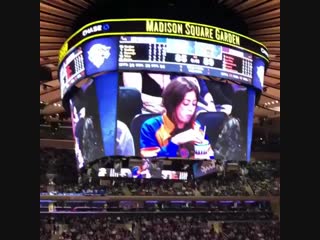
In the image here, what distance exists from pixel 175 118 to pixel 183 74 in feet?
2.35

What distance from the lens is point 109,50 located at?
838cm

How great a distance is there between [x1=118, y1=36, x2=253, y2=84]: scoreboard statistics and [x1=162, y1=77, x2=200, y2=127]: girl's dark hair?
8.8 inches

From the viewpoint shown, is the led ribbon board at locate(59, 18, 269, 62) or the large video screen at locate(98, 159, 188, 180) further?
the large video screen at locate(98, 159, 188, 180)

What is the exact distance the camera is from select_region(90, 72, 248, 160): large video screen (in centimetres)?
841

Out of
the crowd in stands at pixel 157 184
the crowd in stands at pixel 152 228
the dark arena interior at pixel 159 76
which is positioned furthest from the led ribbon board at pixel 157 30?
the crowd in stands at pixel 152 228

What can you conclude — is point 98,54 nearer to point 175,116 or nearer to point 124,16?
point 124,16

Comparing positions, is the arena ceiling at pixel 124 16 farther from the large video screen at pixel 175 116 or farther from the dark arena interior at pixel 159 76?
the large video screen at pixel 175 116

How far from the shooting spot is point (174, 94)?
863 cm

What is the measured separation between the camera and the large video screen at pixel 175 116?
331 inches

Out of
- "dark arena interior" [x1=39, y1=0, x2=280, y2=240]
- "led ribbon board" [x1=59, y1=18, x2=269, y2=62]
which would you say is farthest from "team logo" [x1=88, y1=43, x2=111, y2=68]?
"led ribbon board" [x1=59, y1=18, x2=269, y2=62]

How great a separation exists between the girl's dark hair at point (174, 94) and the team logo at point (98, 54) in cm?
109

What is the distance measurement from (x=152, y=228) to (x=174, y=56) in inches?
676

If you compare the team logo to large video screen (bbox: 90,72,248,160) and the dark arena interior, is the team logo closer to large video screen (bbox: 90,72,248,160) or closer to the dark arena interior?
the dark arena interior
